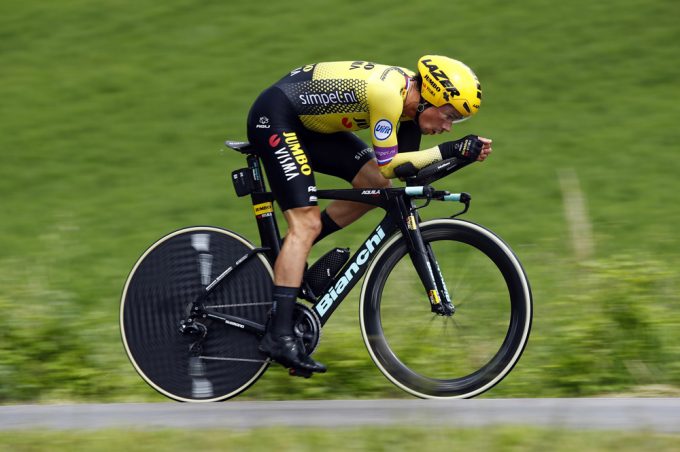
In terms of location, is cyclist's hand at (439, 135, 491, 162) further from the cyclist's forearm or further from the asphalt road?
the asphalt road

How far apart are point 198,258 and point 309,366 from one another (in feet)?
2.80

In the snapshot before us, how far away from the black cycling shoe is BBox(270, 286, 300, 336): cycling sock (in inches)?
1.4

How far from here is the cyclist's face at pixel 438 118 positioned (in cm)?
552

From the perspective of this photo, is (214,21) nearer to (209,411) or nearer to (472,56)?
(472,56)

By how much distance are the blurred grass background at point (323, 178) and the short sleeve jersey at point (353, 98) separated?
1.30m

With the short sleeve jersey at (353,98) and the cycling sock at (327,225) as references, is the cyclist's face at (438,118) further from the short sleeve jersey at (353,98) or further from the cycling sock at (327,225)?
the cycling sock at (327,225)

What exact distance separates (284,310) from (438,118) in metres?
1.20

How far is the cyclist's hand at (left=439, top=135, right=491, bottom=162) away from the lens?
5379mm

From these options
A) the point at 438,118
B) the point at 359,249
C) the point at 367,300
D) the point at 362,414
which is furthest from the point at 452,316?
the point at 438,118

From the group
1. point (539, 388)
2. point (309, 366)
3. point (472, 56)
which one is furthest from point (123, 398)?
point (472, 56)

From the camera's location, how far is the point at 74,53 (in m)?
15.5

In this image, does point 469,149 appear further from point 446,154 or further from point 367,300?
point 367,300

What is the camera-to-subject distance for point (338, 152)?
5953 mm

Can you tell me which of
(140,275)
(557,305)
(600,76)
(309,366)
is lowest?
(600,76)
